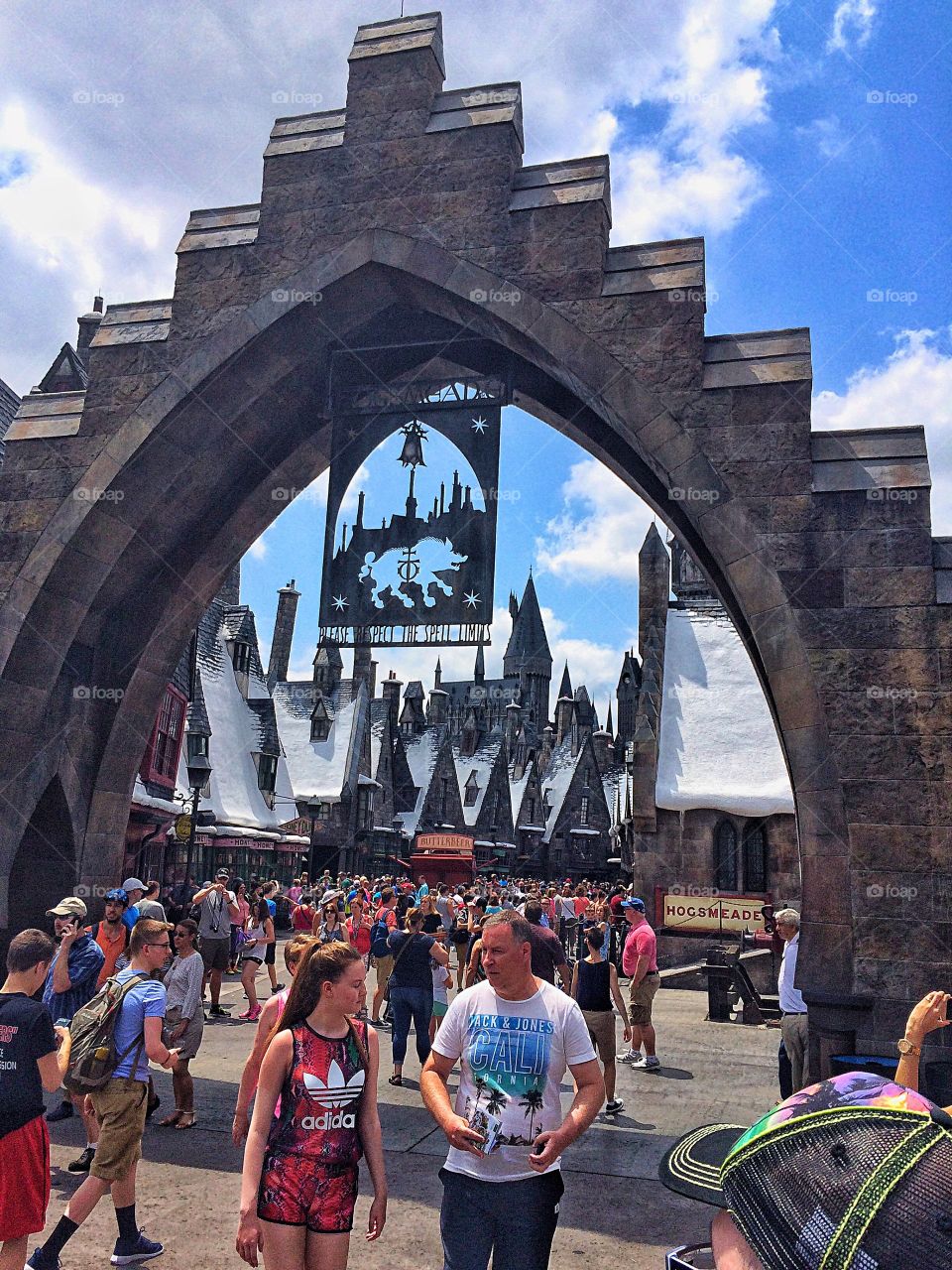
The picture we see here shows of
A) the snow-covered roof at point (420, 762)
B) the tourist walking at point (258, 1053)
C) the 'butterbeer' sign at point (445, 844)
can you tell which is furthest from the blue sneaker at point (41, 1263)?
the snow-covered roof at point (420, 762)

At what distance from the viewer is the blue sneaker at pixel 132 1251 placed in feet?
15.9

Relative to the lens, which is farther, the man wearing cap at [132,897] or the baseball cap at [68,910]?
the man wearing cap at [132,897]

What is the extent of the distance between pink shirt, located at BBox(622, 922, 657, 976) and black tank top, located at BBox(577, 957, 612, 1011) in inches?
77.9

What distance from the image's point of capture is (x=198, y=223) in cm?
1045

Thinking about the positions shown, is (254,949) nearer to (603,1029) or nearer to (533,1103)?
(603,1029)

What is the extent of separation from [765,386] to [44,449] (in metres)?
6.86

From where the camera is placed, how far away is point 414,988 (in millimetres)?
9922

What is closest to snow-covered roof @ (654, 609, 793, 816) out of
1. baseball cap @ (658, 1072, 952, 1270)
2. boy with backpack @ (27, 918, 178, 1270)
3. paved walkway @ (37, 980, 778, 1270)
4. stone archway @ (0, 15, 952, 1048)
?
paved walkway @ (37, 980, 778, 1270)

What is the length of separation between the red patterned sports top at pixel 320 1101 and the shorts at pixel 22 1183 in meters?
1.28

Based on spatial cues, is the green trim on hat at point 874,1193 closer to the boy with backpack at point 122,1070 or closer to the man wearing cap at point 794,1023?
the boy with backpack at point 122,1070

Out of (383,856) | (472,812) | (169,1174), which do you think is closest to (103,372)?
(169,1174)

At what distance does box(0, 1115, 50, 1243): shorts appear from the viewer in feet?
12.8

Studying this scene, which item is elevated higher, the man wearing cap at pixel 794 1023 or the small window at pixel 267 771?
the small window at pixel 267 771

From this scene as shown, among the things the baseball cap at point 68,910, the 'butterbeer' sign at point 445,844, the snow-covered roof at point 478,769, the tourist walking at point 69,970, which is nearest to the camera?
the tourist walking at point 69,970
